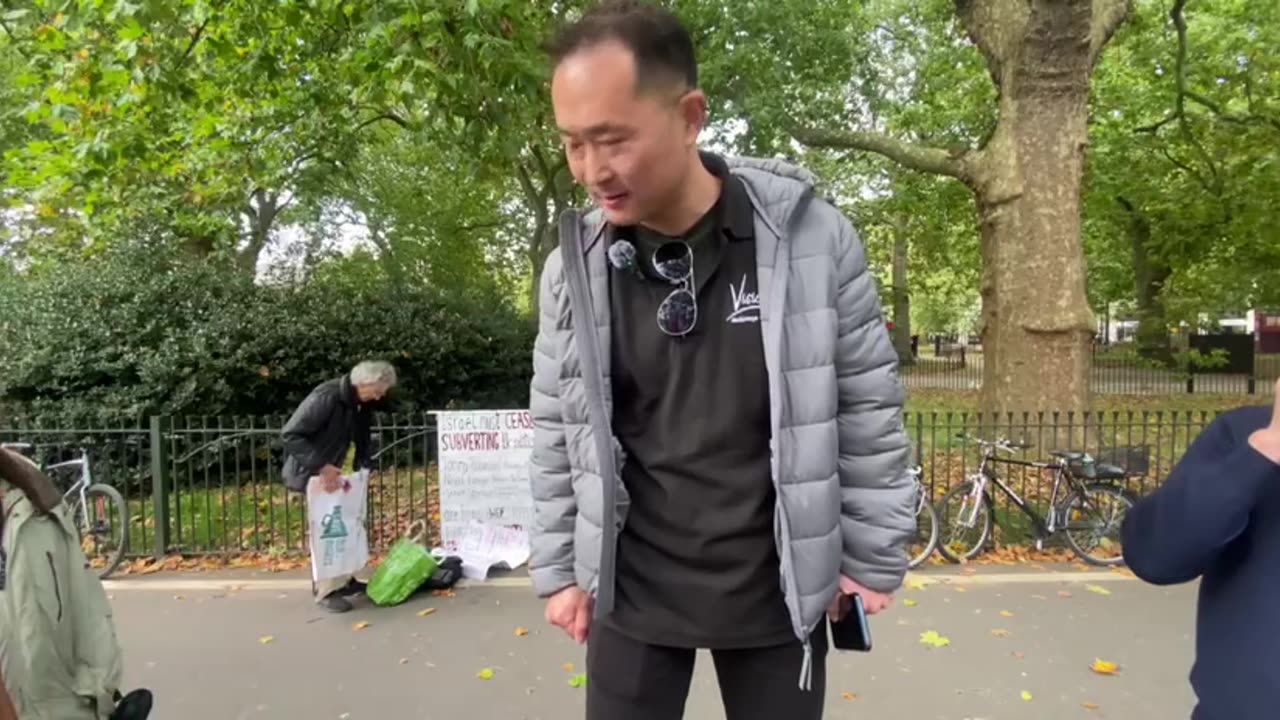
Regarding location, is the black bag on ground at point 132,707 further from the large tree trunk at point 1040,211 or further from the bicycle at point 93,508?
the large tree trunk at point 1040,211

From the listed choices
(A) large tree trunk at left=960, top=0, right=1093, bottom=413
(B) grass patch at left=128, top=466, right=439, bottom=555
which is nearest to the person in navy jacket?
(B) grass patch at left=128, top=466, right=439, bottom=555

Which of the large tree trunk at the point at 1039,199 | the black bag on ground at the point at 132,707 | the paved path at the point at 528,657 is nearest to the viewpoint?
the black bag on ground at the point at 132,707

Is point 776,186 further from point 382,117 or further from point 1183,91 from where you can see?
point 1183,91

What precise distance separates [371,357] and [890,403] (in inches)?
356

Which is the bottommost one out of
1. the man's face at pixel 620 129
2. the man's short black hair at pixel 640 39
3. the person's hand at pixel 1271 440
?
the person's hand at pixel 1271 440

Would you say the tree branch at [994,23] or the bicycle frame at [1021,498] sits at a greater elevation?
the tree branch at [994,23]

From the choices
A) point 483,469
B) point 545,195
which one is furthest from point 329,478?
point 545,195

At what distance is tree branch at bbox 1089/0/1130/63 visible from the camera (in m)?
8.08

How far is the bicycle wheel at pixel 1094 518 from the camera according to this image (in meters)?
6.16

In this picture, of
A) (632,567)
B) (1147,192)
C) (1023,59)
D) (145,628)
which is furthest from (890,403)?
(1147,192)

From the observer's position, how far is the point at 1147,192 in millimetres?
14344

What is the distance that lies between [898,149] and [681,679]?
9004 mm

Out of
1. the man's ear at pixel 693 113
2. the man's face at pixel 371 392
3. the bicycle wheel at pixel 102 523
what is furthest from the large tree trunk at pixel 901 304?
the man's ear at pixel 693 113

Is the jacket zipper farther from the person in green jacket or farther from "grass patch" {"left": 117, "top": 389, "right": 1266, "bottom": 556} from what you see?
"grass patch" {"left": 117, "top": 389, "right": 1266, "bottom": 556}
